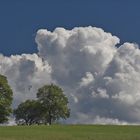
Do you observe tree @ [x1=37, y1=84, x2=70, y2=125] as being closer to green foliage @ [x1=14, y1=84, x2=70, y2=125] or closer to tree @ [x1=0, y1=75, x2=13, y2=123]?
green foliage @ [x1=14, y1=84, x2=70, y2=125]

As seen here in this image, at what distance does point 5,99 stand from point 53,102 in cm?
1861

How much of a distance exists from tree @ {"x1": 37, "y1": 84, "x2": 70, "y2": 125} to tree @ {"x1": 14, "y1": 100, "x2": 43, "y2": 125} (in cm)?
226

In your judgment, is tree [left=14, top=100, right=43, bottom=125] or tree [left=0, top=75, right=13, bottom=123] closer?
tree [left=0, top=75, right=13, bottom=123]

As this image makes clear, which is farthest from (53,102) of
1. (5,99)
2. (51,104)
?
(5,99)

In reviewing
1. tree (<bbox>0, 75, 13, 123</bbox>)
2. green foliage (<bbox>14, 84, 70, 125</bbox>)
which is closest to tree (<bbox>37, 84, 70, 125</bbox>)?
green foliage (<bbox>14, 84, 70, 125</bbox>)

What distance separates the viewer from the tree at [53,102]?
129m

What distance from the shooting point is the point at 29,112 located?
141750mm

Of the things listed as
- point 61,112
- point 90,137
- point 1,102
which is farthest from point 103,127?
point 61,112

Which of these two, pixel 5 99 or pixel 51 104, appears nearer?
pixel 5 99

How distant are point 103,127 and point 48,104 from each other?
46720 mm

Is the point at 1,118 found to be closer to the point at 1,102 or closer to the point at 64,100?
the point at 1,102

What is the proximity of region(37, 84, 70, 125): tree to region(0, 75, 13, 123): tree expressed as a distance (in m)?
17.1

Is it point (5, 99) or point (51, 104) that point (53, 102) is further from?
point (5, 99)

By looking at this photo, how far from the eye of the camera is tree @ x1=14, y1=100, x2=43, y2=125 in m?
134
